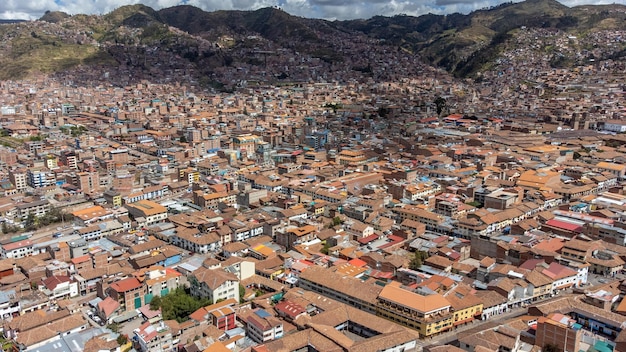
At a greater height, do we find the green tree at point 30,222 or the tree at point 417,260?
the tree at point 417,260

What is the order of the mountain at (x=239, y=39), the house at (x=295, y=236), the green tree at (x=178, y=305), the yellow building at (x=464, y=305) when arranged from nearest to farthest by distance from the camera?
the yellow building at (x=464, y=305)
the green tree at (x=178, y=305)
the house at (x=295, y=236)
the mountain at (x=239, y=39)

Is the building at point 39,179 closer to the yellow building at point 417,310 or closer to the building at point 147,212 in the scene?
the building at point 147,212

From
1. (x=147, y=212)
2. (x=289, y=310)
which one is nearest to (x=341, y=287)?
(x=289, y=310)

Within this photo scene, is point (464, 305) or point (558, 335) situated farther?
point (464, 305)

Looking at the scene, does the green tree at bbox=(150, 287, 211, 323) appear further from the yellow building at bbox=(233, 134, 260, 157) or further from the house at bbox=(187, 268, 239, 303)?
the yellow building at bbox=(233, 134, 260, 157)

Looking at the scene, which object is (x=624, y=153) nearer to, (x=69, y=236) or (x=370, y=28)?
(x=69, y=236)

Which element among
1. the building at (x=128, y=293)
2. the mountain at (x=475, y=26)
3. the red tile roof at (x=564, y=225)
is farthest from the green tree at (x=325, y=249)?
the mountain at (x=475, y=26)

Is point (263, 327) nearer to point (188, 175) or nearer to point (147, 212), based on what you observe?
point (147, 212)

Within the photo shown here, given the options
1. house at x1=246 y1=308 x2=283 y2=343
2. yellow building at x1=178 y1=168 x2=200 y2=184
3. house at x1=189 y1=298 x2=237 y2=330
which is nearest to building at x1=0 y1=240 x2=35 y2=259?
house at x1=189 y1=298 x2=237 y2=330
